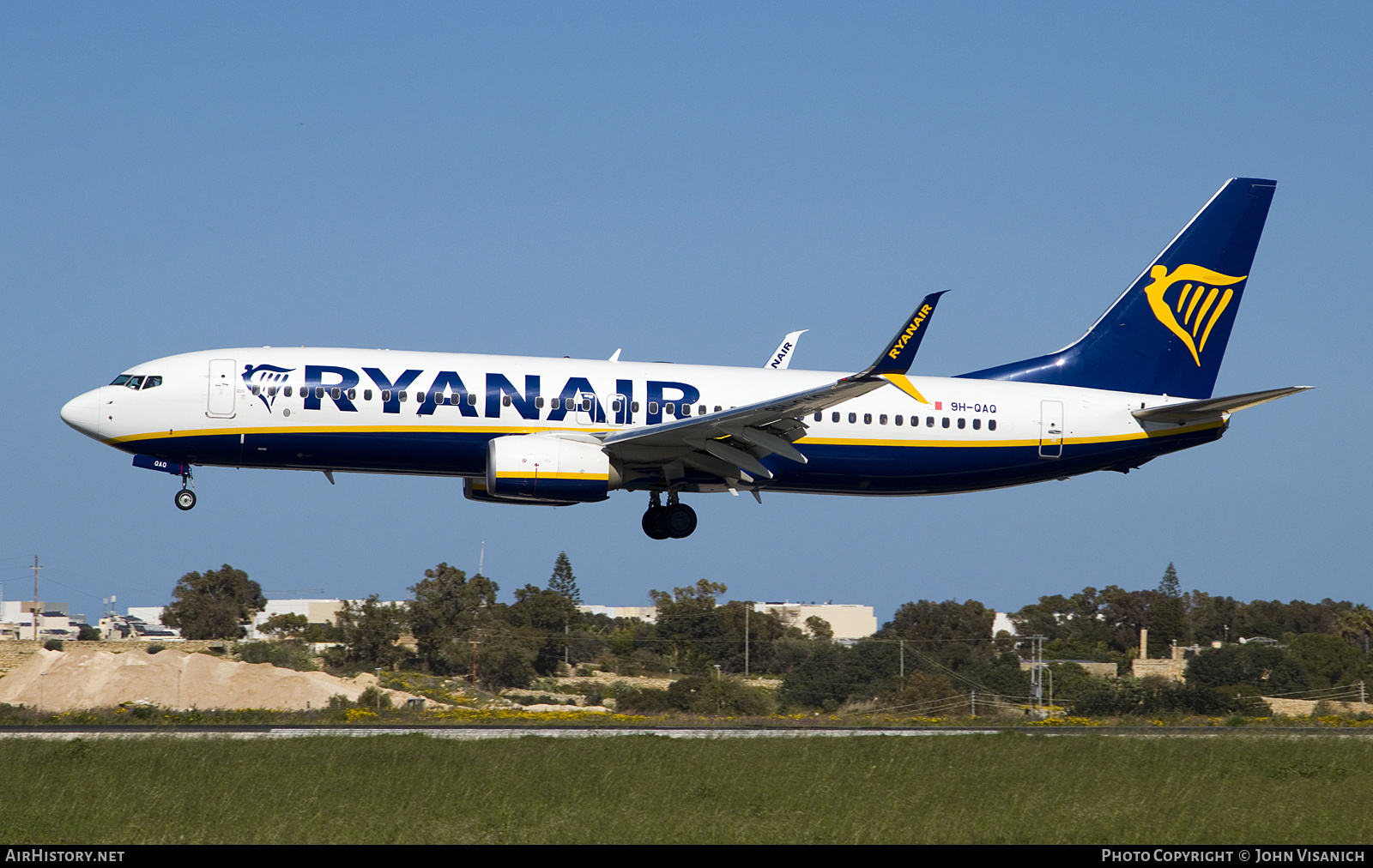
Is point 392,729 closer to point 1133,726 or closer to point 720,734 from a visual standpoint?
point 720,734

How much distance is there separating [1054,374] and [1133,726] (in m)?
9.27

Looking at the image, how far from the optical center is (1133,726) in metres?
32.5

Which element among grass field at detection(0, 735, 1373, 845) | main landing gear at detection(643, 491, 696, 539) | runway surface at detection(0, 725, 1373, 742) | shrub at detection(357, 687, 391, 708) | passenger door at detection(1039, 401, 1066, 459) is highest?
passenger door at detection(1039, 401, 1066, 459)

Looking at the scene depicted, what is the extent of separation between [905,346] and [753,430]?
446 centimetres

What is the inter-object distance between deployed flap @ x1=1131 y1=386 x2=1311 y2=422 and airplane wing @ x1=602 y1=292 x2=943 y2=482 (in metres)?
6.24

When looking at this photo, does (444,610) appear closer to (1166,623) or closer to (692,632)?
(692,632)

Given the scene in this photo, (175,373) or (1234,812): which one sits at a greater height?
(175,373)

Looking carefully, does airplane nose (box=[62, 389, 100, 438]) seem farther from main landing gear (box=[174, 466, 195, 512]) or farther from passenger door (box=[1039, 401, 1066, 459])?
passenger door (box=[1039, 401, 1066, 459])

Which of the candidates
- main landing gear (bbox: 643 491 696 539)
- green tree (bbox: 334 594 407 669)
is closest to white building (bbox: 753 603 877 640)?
green tree (bbox: 334 594 407 669)

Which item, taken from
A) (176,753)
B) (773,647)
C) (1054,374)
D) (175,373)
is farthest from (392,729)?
(773,647)

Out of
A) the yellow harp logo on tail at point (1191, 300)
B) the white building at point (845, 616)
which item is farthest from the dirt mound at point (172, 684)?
the white building at point (845, 616)

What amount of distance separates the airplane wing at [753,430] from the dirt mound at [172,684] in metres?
14.0

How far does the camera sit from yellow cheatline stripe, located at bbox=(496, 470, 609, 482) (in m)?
29.5

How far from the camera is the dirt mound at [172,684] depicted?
4028cm
